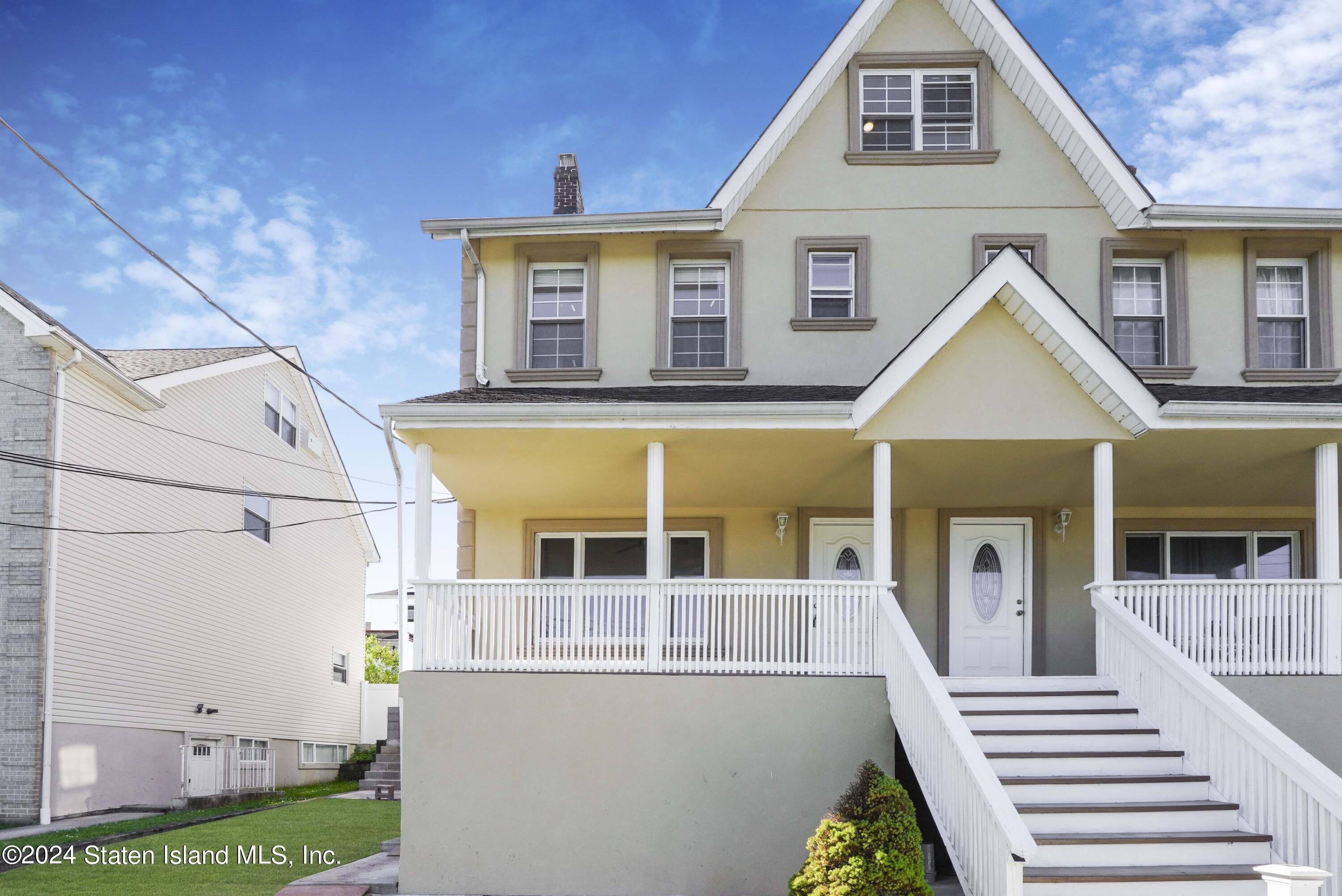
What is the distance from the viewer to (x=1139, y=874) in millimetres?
6988

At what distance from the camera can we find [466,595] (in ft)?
31.6

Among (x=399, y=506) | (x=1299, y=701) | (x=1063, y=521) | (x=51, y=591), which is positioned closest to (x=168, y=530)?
(x=51, y=591)

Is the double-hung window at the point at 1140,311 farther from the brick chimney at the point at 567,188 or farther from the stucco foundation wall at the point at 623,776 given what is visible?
the brick chimney at the point at 567,188

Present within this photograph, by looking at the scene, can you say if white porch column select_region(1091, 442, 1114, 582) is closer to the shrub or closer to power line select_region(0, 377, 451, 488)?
the shrub

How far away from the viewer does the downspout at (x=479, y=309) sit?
40.0 ft

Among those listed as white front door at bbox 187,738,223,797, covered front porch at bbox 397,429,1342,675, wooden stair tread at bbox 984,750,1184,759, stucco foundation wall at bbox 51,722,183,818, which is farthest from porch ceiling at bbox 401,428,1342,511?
white front door at bbox 187,738,223,797

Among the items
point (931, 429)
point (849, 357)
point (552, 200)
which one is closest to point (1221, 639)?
point (931, 429)

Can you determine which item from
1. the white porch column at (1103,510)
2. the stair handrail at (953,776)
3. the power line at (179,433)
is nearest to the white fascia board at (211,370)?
the power line at (179,433)

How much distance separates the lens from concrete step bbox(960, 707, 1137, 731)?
878 centimetres

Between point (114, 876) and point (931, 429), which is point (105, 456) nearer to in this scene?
A: point (114, 876)

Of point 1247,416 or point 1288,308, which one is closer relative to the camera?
point 1247,416

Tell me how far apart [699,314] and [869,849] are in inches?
275

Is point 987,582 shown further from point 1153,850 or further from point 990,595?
point 1153,850

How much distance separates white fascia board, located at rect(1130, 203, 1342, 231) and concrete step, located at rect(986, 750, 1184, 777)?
622cm
